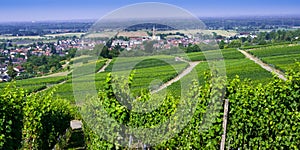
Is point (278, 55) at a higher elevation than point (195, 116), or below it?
below

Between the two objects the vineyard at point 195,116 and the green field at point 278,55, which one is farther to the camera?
the green field at point 278,55

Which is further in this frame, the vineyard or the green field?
the green field

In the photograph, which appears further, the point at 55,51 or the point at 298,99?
the point at 55,51

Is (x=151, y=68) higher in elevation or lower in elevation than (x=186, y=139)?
lower

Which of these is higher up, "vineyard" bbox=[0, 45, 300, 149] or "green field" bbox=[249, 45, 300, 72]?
"vineyard" bbox=[0, 45, 300, 149]

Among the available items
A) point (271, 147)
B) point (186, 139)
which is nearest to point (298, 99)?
point (271, 147)

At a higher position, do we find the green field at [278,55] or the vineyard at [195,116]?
the vineyard at [195,116]

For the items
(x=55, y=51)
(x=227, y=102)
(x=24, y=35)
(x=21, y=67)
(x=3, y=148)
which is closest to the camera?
(x=227, y=102)

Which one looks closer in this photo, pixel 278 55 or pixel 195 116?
pixel 195 116

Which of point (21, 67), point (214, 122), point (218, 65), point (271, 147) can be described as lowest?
point (21, 67)

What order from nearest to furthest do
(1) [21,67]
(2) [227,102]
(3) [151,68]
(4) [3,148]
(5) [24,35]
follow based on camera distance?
(2) [227,102] → (4) [3,148] → (3) [151,68] → (1) [21,67] → (5) [24,35]

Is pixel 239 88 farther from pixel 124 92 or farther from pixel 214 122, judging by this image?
pixel 124 92
